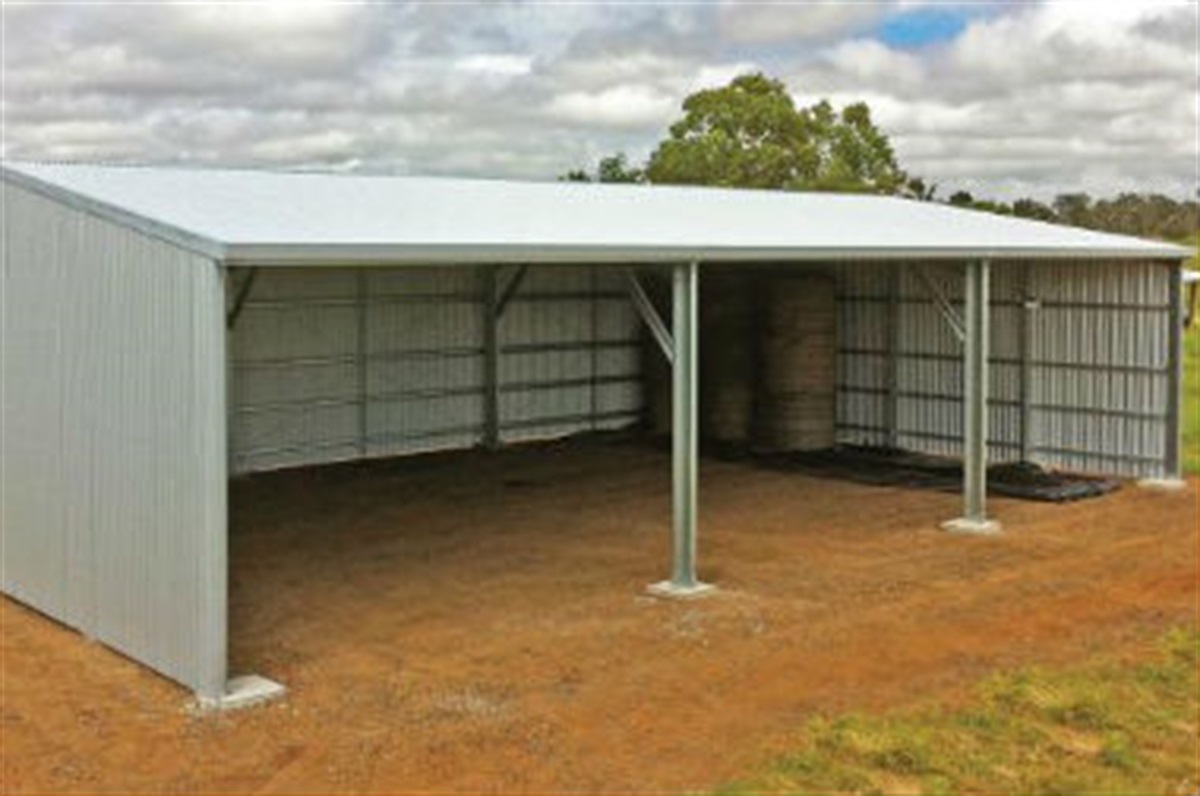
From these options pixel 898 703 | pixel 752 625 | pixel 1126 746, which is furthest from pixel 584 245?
pixel 1126 746

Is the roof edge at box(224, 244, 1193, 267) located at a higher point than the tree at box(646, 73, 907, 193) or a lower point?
lower

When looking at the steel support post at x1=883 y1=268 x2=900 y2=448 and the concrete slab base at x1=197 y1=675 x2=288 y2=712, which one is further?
the steel support post at x1=883 y1=268 x2=900 y2=448

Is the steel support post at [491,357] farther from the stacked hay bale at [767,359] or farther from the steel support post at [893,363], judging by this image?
the steel support post at [893,363]

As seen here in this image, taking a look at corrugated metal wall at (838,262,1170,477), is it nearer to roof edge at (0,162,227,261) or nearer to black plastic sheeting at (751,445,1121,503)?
black plastic sheeting at (751,445,1121,503)

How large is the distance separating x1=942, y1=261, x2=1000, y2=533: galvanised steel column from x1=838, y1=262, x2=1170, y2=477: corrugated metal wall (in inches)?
106

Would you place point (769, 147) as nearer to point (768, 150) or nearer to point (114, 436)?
point (768, 150)

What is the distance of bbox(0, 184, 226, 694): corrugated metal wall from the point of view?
1031cm

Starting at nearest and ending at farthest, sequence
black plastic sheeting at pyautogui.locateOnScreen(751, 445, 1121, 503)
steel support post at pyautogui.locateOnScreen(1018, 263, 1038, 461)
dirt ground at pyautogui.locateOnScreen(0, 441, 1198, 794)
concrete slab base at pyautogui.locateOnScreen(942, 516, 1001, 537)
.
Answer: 1. dirt ground at pyautogui.locateOnScreen(0, 441, 1198, 794)
2. concrete slab base at pyautogui.locateOnScreen(942, 516, 1001, 537)
3. black plastic sheeting at pyautogui.locateOnScreen(751, 445, 1121, 503)
4. steel support post at pyautogui.locateOnScreen(1018, 263, 1038, 461)

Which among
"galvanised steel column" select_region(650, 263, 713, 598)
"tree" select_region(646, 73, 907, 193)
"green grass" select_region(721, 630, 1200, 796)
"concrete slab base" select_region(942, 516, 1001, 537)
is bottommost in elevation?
"green grass" select_region(721, 630, 1200, 796)

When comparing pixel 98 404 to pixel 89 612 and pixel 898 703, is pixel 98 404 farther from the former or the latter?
pixel 898 703

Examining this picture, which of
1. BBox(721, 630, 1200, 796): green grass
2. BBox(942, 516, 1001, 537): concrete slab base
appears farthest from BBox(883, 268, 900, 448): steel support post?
BBox(721, 630, 1200, 796): green grass

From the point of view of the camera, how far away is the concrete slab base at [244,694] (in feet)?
34.1

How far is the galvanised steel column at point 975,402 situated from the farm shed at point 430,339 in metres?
0.04

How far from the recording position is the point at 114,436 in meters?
11.4
